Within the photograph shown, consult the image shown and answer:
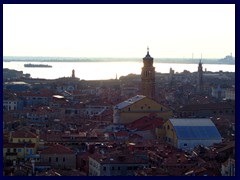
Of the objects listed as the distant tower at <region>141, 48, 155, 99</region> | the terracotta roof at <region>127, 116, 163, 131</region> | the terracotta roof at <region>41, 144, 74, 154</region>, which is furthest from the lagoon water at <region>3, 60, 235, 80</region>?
the terracotta roof at <region>41, 144, 74, 154</region>

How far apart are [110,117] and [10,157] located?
4917 mm

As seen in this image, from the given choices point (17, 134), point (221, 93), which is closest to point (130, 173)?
point (17, 134)

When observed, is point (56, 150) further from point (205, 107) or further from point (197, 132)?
point (205, 107)

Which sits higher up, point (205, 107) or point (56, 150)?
point (205, 107)

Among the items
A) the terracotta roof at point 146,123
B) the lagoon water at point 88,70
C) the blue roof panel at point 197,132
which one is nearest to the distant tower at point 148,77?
the terracotta roof at point 146,123

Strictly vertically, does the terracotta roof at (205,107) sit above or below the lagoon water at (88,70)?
below

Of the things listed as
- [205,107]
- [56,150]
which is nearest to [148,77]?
[205,107]

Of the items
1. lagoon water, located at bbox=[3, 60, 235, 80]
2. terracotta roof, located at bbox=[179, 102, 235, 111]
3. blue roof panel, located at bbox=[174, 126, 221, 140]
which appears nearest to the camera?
blue roof panel, located at bbox=[174, 126, 221, 140]

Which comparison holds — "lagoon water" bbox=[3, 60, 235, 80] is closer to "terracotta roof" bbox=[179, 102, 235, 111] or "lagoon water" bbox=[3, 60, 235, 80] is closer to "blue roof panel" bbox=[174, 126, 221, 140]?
"terracotta roof" bbox=[179, 102, 235, 111]

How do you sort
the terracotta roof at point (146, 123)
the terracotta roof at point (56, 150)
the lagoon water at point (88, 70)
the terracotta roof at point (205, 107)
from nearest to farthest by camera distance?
the terracotta roof at point (56, 150)
the terracotta roof at point (146, 123)
the terracotta roof at point (205, 107)
the lagoon water at point (88, 70)

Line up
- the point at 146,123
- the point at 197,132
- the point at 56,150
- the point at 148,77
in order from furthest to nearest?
the point at 148,77
the point at 146,123
the point at 197,132
the point at 56,150

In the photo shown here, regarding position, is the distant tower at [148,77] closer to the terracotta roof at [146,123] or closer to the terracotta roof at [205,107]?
the terracotta roof at [205,107]

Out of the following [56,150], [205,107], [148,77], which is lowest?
[56,150]

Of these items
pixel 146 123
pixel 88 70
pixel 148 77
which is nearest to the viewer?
pixel 146 123
